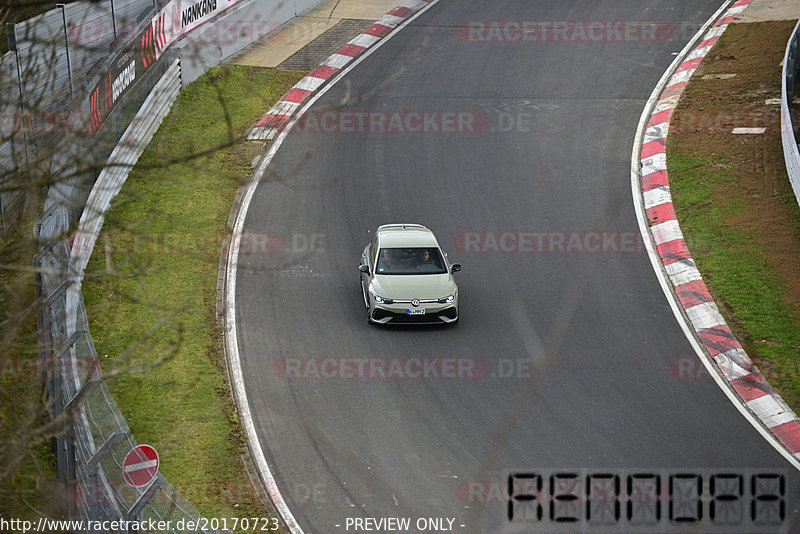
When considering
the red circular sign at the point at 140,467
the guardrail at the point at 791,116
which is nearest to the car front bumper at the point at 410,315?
the red circular sign at the point at 140,467

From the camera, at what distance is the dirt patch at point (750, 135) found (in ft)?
64.6

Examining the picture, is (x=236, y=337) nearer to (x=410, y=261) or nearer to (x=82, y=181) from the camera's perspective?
(x=410, y=261)

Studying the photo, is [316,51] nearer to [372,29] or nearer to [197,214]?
[372,29]

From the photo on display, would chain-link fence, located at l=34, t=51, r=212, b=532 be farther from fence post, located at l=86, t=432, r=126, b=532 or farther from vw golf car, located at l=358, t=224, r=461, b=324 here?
vw golf car, located at l=358, t=224, r=461, b=324

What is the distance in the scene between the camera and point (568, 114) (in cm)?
2522

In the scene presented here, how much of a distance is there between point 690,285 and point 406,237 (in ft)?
17.6

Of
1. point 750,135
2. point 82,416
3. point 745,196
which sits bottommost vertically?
point 745,196

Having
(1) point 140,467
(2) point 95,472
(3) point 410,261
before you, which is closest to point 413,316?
(3) point 410,261

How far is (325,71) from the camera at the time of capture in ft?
90.8

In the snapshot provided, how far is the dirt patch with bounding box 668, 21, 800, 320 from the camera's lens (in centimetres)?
1970

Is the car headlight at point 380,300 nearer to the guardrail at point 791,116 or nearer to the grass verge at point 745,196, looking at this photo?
the grass verge at point 745,196

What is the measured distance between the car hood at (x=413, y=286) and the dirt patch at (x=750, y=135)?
621cm

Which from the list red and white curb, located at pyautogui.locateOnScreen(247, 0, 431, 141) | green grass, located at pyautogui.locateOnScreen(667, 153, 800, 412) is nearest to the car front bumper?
green grass, located at pyautogui.locateOnScreen(667, 153, 800, 412)

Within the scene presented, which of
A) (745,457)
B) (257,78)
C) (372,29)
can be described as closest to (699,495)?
(745,457)
